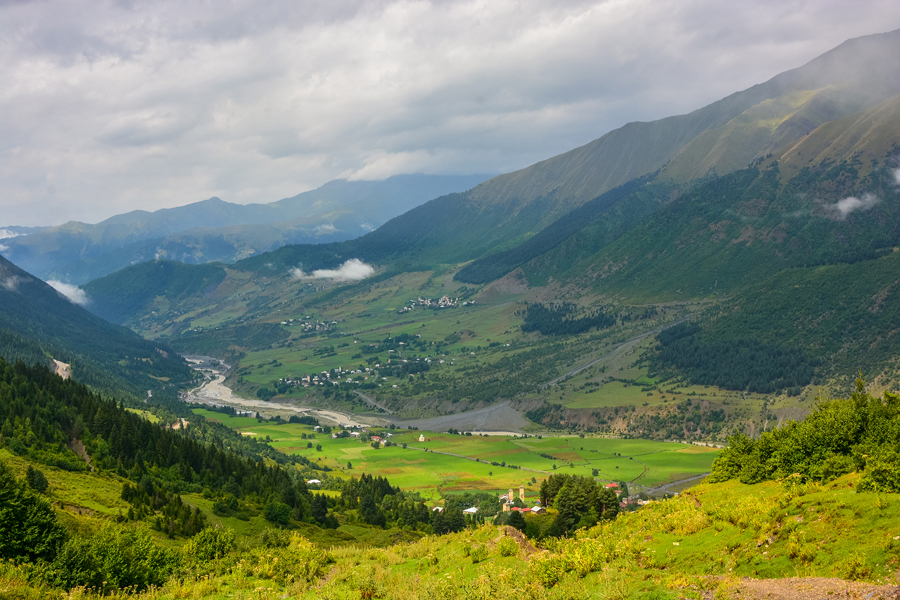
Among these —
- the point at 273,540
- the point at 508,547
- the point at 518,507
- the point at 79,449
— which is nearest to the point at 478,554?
the point at 508,547

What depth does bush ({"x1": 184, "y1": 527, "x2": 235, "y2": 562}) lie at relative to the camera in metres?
35.0

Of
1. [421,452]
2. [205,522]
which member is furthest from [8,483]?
[421,452]

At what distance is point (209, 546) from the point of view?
35938 millimetres

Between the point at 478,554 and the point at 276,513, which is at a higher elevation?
the point at 478,554

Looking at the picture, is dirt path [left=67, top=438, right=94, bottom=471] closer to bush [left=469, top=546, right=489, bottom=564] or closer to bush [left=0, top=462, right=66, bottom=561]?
bush [left=0, top=462, right=66, bottom=561]

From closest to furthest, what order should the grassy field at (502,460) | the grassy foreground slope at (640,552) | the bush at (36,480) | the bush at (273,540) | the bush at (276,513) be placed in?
1. the grassy foreground slope at (640,552)
2. the bush at (273,540)
3. the bush at (36,480)
4. the bush at (276,513)
5. the grassy field at (502,460)

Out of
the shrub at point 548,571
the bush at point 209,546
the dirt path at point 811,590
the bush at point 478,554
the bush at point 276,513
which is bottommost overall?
the bush at point 276,513

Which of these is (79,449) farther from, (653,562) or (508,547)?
(653,562)

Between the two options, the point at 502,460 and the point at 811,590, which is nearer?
the point at 811,590

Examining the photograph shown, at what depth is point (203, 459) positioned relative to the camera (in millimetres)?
89062

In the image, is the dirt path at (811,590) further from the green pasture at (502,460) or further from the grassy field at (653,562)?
the green pasture at (502,460)

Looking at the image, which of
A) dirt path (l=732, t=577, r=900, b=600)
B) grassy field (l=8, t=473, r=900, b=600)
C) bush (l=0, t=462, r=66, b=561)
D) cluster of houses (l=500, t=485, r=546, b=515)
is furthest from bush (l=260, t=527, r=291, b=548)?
cluster of houses (l=500, t=485, r=546, b=515)

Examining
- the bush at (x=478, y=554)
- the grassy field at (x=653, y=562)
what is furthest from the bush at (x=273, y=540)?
the bush at (x=478, y=554)

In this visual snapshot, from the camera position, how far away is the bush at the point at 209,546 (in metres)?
35.0
